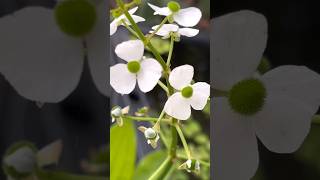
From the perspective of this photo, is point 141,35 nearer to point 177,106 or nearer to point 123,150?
point 177,106

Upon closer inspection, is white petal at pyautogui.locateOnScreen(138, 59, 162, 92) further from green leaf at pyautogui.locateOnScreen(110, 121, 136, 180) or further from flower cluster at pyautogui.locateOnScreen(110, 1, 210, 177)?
green leaf at pyautogui.locateOnScreen(110, 121, 136, 180)

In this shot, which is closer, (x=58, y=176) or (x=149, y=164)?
(x=58, y=176)

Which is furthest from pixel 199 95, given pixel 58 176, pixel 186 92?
pixel 58 176

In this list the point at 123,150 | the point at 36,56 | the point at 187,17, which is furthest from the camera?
the point at 123,150

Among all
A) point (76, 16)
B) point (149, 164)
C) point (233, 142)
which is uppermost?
point (76, 16)

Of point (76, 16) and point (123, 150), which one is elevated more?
point (76, 16)

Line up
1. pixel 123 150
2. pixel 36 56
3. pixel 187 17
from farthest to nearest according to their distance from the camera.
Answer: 1. pixel 123 150
2. pixel 187 17
3. pixel 36 56
